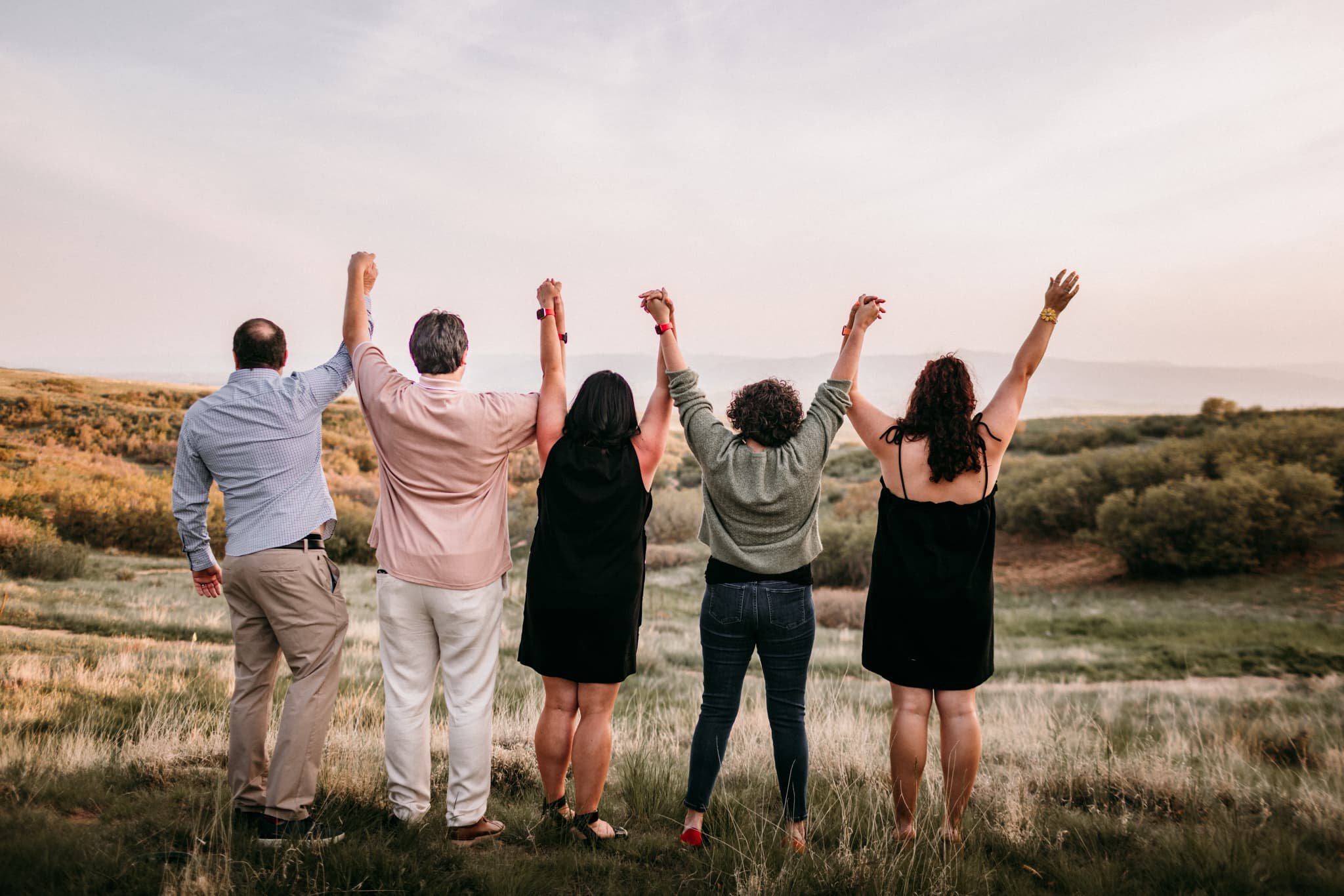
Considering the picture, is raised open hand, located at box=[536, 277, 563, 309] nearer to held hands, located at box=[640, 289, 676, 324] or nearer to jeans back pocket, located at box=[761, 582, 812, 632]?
held hands, located at box=[640, 289, 676, 324]

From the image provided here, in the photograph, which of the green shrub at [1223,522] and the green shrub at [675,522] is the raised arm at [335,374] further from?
the green shrub at [675,522]

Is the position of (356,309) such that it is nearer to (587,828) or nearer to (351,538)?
(587,828)

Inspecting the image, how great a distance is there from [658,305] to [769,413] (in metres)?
0.78

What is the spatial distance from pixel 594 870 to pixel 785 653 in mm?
1221

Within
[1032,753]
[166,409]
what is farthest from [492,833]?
[166,409]

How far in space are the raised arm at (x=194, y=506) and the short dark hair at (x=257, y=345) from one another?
42cm

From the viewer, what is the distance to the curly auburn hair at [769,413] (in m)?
3.65

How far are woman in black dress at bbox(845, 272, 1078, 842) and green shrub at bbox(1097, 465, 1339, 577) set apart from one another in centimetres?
1877

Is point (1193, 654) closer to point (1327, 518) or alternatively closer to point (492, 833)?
point (1327, 518)

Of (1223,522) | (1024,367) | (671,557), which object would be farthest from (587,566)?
(671,557)

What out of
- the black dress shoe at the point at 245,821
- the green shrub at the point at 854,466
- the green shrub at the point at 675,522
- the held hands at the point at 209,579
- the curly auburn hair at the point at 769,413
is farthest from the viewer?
the green shrub at the point at 854,466

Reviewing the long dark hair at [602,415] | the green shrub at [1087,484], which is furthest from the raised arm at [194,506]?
the green shrub at [1087,484]

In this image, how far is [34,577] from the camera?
1173 cm

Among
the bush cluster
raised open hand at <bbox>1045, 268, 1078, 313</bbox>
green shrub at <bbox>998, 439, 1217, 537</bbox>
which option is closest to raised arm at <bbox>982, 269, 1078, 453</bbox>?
raised open hand at <bbox>1045, 268, 1078, 313</bbox>
